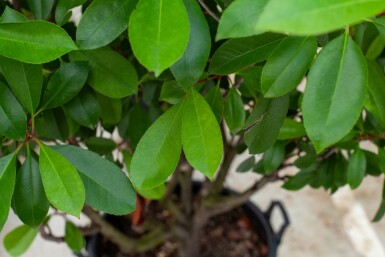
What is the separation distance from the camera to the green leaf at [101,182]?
45cm

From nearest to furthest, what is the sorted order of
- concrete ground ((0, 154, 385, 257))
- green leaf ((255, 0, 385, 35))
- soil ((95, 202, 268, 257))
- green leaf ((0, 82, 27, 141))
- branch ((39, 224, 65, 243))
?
green leaf ((255, 0, 385, 35)), green leaf ((0, 82, 27, 141)), branch ((39, 224, 65, 243)), soil ((95, 202, 268, 257)), concrete ground ((0, 154, 385, 257))

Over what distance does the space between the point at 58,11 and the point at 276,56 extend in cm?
21

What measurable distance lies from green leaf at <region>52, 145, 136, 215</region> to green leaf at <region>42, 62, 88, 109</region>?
57mm

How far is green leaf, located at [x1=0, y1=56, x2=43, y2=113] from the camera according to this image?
432mm

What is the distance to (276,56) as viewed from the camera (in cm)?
38

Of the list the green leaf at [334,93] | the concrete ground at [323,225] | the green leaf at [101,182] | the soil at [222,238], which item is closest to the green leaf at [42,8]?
the green leaf at [101,182]

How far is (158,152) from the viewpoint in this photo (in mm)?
416

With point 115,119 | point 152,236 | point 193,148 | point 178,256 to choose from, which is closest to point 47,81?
point 115,119

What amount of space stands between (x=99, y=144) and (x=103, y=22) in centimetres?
24

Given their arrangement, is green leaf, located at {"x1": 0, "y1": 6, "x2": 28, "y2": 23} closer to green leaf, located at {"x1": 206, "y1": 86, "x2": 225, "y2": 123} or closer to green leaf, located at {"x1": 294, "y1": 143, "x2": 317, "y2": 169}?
green leaf, located at {"x1": 206, "y1": 86, "x2": 225, "y2": 123}

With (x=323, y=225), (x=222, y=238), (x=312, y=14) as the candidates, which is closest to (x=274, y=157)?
(x=312, y=14)

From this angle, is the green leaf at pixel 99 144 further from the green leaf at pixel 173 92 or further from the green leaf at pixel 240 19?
the green leaf at pixel 240 19

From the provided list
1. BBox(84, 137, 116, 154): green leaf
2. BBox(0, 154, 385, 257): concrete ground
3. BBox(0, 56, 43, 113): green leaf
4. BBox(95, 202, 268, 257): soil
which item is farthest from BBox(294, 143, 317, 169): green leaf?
BBox(0, 154, 385, 257): concrete ground

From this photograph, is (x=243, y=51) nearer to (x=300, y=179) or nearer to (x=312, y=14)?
(x=312, y=14)
